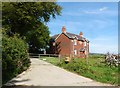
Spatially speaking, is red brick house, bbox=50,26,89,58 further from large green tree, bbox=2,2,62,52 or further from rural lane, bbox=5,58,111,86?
rural lane, bbox=5,58,111,86

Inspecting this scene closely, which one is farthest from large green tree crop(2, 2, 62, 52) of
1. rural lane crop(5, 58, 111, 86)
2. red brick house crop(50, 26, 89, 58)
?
red brick house crop(50, 26, 89, 58)

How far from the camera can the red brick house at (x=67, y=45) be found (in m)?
77.5

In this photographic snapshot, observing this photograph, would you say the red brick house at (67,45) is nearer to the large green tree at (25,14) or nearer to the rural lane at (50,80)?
the large green tree at (25,14)

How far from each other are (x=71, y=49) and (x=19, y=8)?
158 ft

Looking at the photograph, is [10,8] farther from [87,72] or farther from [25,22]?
[87,72]

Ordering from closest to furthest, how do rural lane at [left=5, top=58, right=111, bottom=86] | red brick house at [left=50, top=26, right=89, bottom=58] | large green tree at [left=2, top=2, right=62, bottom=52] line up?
rural lane at [left=5, top=58, right=111, bottom=86] < large green tree at [left=2, top=2, right=62, bottom=52] < red brick house at [left=50, top=26, right=89, bottom=58]

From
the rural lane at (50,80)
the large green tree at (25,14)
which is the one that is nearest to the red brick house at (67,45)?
the large green tree at (25,14)

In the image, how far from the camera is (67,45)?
255 feet

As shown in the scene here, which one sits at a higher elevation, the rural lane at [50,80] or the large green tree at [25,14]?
the large green tree at [25,14]

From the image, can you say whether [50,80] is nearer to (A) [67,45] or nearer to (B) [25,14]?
(B) [25,14]

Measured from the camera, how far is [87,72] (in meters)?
24.9

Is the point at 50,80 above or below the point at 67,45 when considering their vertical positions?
below

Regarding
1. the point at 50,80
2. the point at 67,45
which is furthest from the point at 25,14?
the point at 67,45

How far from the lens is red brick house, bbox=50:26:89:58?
77500 mm
